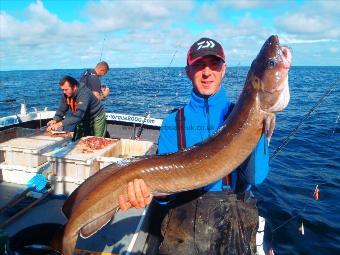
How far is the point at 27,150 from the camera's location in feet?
19.1

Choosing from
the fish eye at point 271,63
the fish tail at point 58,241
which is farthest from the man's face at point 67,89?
the fish eye at point 271,63

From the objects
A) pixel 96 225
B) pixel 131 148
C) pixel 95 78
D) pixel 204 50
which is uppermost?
pixel 204 50

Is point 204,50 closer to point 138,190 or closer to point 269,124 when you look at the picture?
point 269,124

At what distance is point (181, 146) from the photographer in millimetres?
3682

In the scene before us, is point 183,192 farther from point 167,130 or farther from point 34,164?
point 34,164

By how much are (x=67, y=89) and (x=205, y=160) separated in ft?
18.5

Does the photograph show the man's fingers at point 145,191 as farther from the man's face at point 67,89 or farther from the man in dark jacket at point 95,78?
the man in dark jacket at point 95,78

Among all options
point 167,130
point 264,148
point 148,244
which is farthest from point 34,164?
point 264,148

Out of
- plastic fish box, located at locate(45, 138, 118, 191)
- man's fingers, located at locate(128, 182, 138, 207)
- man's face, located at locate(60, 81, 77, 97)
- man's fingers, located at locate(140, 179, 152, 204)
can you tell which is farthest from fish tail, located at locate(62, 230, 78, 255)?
man's face, located at locate(60, 81, 77, 97)

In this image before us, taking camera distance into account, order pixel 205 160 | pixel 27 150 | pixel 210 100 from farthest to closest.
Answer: pixel 27 150, pixel 210 100, pixel 205 160

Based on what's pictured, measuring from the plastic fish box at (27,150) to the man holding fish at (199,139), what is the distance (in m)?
3.10

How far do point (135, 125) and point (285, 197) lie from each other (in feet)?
17.6

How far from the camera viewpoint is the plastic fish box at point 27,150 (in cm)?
587

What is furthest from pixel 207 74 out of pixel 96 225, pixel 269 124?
pixel 96 225
